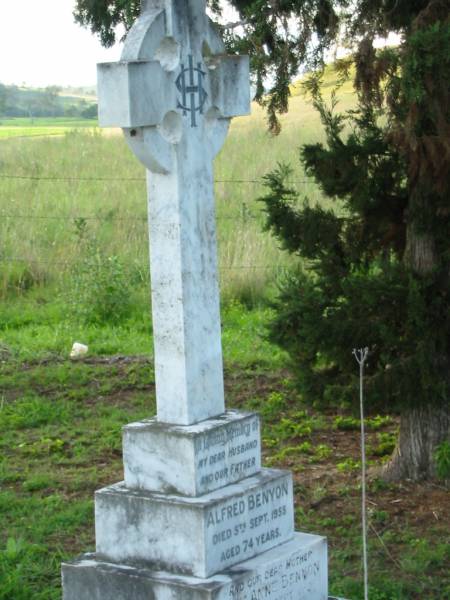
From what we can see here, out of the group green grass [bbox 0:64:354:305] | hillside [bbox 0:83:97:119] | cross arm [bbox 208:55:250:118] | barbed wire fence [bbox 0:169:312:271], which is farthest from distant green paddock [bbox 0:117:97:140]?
cross arm [bbox 208:55:250:118]

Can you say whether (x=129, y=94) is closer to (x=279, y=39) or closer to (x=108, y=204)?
(x=279, y=39)

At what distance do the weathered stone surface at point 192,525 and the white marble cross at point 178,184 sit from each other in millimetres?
337

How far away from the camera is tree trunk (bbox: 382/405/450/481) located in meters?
6.49

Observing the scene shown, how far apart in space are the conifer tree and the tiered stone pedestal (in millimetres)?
1583

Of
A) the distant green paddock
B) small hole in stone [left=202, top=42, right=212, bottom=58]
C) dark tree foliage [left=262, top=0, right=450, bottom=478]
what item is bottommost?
dark tree foliage [left=262, top=0, right=450, bottom=478]

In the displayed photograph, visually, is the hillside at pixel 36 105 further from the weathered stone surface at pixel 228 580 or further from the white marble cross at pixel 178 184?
the weathered stone surface at pixel 228 580

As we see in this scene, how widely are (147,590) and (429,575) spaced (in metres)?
1.61

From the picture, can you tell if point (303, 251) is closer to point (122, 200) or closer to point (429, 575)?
point (429, 575)

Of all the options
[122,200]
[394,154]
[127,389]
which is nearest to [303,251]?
[394,154]

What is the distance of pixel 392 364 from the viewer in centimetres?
625

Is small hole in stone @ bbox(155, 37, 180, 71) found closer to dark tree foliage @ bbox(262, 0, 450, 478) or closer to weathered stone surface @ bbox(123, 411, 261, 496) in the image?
weathered stone surface @ bbox(123, 411, 261, 496)

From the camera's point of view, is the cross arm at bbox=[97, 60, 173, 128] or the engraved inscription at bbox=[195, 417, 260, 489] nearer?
the cross arm at bbox=[97, 60, 173, 128]

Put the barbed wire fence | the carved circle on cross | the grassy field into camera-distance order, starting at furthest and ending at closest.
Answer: the barbed wire fence, the grassy field, the carved circle on cross

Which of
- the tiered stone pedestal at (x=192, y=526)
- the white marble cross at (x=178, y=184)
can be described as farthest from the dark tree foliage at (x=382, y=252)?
the tiered stone pedestal at (x=192, y=526)
